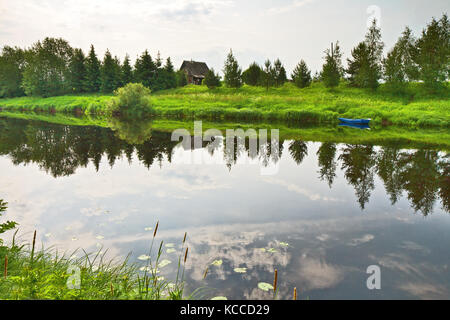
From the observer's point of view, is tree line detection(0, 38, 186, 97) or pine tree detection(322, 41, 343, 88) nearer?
pine tree detection(322, 41, 343, 88)

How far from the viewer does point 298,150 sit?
644 inches

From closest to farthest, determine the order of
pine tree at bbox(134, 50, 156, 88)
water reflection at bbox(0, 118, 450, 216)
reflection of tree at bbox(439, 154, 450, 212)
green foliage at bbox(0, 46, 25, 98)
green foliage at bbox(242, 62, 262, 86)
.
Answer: reflection of tree at bbox(439, 154, 450, 212) → water reflection at bbox(0, 118, 450, 216) → green foliage at bbox(242, 62, 262, 86) → pine tree at bbox(134, 50, 156, 88) → green foliage at bbox(0, 46, 25, 98)

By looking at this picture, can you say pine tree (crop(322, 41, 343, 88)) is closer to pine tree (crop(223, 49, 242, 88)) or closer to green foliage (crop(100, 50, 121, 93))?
pine tree (crop(223, 49, 242, 88))

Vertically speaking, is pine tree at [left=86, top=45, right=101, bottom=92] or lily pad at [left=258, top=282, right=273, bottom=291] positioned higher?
pine tree at [left=86, top=45, right=101, bottom=92]

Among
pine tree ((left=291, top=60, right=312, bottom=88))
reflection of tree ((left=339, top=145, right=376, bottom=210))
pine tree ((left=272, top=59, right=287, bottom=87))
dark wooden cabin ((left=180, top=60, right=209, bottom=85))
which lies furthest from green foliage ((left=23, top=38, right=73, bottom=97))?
reflection of tree ((left=339, top=145, right=376, bottom=210))

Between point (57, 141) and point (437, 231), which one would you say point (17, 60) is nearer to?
point (57, 141)

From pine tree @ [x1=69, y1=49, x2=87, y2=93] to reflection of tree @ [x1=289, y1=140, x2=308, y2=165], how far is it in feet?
181

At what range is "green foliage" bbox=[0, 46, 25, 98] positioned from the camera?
62344mm

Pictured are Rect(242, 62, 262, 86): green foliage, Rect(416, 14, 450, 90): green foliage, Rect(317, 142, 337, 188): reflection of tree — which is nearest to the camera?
Rect(317, 142, 337, 188): reflection of tree

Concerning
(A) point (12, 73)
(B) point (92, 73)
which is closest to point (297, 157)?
(B) point (92, 73)

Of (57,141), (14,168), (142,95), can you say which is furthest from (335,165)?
(142,95)

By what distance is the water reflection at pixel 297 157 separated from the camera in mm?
9445

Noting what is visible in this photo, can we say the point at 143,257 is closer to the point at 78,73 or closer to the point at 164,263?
the point at 164,263

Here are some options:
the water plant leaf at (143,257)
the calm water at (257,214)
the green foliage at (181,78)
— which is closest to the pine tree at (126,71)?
the green foliage at (181,78)
